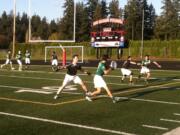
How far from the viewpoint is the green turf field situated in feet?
36.6

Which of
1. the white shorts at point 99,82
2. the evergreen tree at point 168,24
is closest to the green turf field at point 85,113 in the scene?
the white shorts at point 99,82

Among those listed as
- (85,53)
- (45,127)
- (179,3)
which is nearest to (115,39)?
(85,53)

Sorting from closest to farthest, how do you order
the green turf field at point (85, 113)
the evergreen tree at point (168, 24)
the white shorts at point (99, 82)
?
the green turf field at point (85, 113)
the white shorts at point (99, 82)
the evergreen tree at point (168, 24)

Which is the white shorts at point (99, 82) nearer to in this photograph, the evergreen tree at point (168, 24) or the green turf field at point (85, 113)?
the green turf field at point (85, 113)

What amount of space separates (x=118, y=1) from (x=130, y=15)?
1805cm

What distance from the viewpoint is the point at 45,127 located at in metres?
11.3

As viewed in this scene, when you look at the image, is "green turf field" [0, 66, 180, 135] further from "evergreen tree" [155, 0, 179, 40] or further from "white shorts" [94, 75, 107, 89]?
"evergreen tree" [155, 0, 179, 40]

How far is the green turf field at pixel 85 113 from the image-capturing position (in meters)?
11.1

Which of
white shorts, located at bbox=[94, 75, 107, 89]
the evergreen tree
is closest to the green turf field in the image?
white shorts, located at bbox=[94, 75, 107, 89]

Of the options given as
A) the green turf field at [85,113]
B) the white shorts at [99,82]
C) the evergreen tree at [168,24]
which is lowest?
the green turf field at [85,113]

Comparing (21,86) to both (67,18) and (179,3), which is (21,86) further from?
(179,3)

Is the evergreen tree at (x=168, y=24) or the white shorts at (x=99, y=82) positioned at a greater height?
the evergreen tree at (x=168, y=24)

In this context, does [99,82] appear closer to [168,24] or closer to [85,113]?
[85,113]

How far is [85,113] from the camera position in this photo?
1342 cm
